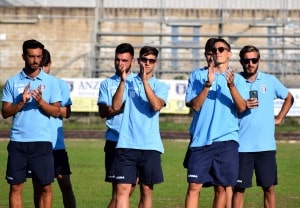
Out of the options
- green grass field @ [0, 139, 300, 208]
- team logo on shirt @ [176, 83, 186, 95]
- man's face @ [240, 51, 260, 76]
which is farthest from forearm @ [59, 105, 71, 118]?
team logo on shirt @ [176, 83, 186, 95]

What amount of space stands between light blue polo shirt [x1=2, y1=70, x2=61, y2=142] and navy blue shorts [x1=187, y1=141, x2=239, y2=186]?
177cm

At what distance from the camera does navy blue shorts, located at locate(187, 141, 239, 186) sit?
1102cm

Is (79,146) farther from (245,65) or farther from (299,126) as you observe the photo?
(245,65)

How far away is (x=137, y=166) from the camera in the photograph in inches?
452

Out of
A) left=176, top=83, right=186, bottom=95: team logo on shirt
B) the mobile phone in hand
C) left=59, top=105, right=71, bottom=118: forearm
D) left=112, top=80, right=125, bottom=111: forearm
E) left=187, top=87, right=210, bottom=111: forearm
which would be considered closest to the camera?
left=187, top=87, right=210, bottom=111: forearm

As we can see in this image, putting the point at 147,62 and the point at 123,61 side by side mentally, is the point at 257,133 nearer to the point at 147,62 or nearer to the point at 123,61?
the point at 147,62

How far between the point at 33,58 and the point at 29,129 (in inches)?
32.7

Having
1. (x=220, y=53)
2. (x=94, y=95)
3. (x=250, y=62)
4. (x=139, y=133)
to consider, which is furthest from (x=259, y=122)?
(x=94, y=95)

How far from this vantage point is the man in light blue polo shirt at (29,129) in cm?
1116

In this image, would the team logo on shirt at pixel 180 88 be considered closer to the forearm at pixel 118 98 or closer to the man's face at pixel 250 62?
the man's face at pixel 250 62

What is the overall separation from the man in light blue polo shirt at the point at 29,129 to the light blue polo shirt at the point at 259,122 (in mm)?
2377

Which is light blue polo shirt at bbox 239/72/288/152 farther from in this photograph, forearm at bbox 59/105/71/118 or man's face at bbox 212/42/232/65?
forearm at bbox 59/105/71/118

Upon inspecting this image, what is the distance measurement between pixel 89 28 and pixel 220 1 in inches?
220

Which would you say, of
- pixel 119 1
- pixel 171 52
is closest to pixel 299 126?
pixel 171 52
